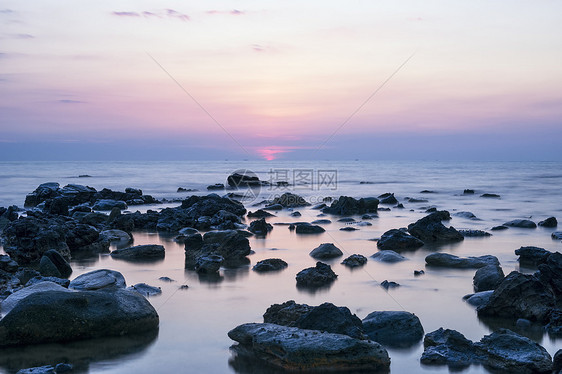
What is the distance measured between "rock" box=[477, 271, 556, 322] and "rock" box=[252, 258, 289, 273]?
414 cm

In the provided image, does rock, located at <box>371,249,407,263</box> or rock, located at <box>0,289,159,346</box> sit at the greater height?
rock, located at <box>0,289,159,346</box>

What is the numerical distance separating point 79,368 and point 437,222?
1081 cm

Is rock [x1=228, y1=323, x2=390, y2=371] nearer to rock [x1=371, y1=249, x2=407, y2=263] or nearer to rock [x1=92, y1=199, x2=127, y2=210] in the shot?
rock [x1=371, y1=249, x2=407, y2=263]

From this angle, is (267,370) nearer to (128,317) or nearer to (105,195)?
(128,317)

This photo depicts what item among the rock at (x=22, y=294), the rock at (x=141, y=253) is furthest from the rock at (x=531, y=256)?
the rock at (x=22, y=294)

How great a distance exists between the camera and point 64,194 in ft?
89.5

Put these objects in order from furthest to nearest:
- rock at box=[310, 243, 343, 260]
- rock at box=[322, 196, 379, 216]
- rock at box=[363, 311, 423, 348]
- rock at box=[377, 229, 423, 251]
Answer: rock at box=[322, 196, 379, 216] < rock at box=[377, 229, 423, 251] < rock at box=[310, 243, 343, 260] < rock at box=[363, 311, 423, 348]

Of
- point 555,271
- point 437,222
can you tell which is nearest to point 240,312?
point 555,271

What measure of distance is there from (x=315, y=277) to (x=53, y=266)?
180 inches

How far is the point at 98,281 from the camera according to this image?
8.70m

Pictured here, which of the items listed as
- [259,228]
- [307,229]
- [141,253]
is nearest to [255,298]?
[141,253]

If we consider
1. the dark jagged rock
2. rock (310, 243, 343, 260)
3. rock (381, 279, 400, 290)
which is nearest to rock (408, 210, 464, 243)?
rock (310, 243, 343, 260)

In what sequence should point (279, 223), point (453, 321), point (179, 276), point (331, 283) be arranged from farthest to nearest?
1. point (279, 223)
2. point (179, 276)
3. point (331, 283)
4. point (453, 321)

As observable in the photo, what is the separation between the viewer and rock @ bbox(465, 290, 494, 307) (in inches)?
314
